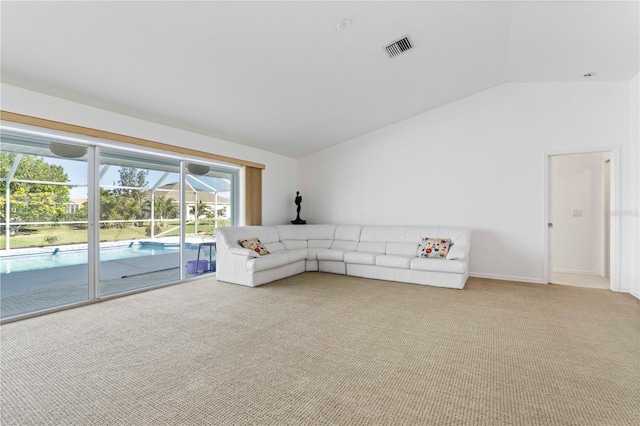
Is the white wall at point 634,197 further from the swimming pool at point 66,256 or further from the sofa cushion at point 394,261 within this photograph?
the swimming pool at point 66,256

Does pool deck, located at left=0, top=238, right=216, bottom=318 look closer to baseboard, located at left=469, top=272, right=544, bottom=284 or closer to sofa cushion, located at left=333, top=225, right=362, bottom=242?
sofa cushion, located at left=333, top=225, right=362, bottom=242

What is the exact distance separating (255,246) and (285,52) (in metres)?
2.99

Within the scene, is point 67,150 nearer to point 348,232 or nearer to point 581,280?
point 348,232

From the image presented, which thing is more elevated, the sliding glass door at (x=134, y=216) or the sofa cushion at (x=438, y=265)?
the sliding glass door at (x=134, y=216)

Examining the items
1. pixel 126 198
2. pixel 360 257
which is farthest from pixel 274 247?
pixel 126 198

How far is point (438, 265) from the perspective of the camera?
174 inches

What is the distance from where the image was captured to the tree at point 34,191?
132 inches

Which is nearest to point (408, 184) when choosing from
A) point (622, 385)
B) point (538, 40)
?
point (538, 40)

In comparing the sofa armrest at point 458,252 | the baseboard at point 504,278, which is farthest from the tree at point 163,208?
the baseboard at point 504,278

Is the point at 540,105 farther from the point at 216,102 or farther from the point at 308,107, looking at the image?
the point at 216,102

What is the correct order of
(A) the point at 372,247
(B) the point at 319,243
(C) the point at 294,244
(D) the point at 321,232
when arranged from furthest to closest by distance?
(D) the point at 321,232 → (B) the point at 319,243 → (C) the point at 294,244 → (A) the point at 372,247

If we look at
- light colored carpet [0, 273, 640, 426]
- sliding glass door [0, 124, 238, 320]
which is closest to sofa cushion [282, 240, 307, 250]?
sliding glass door [0, 124, 238, 320]

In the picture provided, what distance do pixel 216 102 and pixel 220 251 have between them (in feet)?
7.59

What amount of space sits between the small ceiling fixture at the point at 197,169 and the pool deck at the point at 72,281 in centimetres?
123
